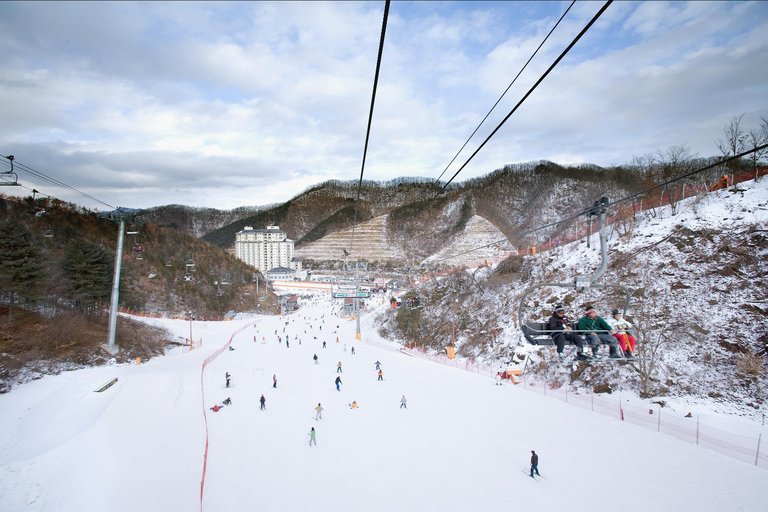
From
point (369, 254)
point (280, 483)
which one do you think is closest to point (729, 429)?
point (280, 483)

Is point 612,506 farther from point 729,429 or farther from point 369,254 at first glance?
point 369,254

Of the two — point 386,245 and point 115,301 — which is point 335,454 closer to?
point 115,301

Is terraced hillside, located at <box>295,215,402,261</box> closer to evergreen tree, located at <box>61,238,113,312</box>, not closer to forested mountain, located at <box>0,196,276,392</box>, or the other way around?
forested mountain, located at <box>0,196,276,392</box>

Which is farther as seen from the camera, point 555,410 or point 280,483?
point 555,410

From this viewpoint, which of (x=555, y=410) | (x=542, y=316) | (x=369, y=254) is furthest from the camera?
(x=369, y=254)

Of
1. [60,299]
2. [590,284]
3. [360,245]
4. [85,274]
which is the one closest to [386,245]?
[360,245]

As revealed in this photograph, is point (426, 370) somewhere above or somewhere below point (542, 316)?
below

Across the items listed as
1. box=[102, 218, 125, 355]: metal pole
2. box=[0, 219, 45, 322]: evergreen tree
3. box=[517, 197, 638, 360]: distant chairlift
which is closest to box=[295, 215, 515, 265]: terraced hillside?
box=[102, 218, 125, 355]: metal pole

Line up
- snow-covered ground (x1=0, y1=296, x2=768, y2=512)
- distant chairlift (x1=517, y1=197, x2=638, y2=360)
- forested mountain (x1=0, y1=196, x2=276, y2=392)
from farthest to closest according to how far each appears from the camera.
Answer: forested mountain (x1=0, y1=196, x2=276, y2=392), snow-covered ground (x1=0, y1=296, x2=768, y2=512), distant chairlift (x1=517, y1=197, x2=638, y2=360)
